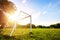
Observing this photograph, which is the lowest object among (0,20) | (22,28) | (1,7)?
(22,28)

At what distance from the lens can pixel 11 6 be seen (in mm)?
14508

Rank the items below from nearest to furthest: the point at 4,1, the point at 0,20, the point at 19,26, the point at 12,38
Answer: the point at 12,38 < the point at 19,26 < the point at 0,20 < the point at 4,1

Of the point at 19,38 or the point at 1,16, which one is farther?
the point at 1,16

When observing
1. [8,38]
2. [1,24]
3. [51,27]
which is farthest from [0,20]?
[8,38]

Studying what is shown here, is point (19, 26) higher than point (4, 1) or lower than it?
lower

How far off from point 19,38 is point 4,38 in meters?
0.80

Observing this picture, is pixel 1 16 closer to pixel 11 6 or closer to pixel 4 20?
pixel 4 20

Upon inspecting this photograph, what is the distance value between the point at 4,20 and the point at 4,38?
603 centimetres

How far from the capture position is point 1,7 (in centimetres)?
1373

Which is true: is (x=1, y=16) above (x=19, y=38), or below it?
above

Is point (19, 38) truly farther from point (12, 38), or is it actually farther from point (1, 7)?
point (1, 7)

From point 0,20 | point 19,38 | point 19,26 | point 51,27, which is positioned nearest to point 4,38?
point 19,38

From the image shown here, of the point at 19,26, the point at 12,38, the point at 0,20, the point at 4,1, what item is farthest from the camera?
the point at 4,1

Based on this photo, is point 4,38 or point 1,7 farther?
point 1,7
